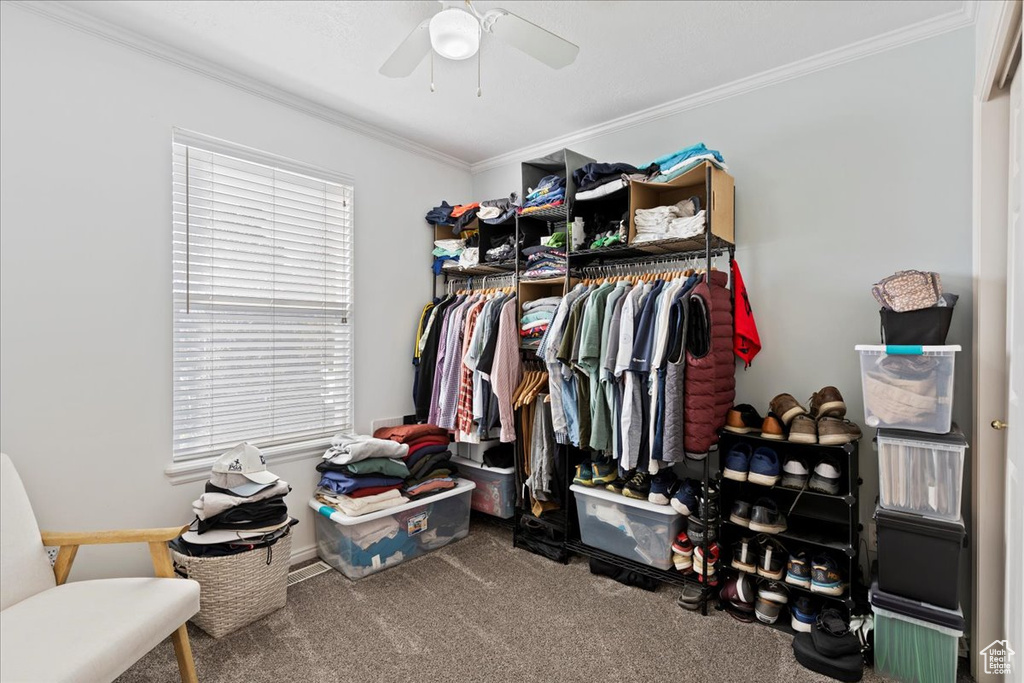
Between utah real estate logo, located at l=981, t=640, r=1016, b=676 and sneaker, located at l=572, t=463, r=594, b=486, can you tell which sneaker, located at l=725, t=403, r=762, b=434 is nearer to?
sneaker, located at l=572, t=463, r=594, b=486

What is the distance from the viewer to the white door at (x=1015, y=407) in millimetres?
1282

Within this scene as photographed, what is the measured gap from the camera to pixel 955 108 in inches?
85.0

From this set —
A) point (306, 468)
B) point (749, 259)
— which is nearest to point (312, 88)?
point (306, 468)

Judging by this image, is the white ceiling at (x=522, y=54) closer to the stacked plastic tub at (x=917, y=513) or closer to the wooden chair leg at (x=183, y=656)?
the stacked plastic tub at (x=917, y=513)

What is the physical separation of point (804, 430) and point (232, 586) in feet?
8.61

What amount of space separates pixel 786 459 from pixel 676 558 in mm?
729

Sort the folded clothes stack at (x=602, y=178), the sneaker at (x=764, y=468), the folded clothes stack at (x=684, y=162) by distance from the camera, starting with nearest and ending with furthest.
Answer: the sneaker at (x=764, y=468)
the folded clothes stack at (x=684, y=162)
the folded clothes stack at (x=602, y=178)

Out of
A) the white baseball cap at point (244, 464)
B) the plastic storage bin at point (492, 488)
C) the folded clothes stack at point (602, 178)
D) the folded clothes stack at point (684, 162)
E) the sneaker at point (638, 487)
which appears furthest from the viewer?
the plastic storage bin at point (492, 488)

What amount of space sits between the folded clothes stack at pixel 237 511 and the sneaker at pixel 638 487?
1.72m

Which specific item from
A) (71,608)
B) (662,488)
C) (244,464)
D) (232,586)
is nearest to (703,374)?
(662,488)

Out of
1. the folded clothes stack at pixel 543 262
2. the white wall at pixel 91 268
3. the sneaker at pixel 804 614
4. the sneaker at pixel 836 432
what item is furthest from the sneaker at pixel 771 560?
→ the white wall at pixel 91 268

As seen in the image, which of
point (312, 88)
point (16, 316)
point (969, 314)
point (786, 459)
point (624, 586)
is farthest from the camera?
point (312, 88)

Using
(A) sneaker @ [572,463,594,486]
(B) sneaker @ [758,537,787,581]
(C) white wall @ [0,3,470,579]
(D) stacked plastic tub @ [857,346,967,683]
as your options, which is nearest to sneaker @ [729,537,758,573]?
(B) sneaker @ [758,537,787,581]

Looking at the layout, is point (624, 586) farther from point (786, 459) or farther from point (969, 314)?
point (969, 314)
